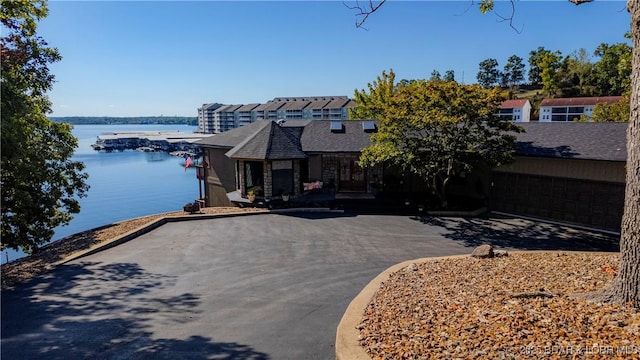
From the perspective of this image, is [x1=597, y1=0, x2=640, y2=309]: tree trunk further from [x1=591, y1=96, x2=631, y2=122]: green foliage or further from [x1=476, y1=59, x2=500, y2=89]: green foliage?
[x1=476, y1=59, x2=500, y2=89]: green foliage

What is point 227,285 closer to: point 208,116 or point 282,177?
point 282,177

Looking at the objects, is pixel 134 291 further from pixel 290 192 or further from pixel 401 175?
pixel 401 175

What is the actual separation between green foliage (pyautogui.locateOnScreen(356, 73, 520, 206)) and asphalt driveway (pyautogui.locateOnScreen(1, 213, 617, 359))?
2.82 meters

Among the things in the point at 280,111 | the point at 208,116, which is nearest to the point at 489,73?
the point at 280,111

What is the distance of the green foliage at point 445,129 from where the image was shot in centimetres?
1531

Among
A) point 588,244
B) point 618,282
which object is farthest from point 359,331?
point 588,244

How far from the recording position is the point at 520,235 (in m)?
13.7

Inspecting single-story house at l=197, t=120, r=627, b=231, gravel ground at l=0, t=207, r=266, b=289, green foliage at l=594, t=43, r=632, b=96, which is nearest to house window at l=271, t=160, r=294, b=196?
single-story house at l=197, t=120, r=627, b=231

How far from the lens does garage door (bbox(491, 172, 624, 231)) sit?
46.3ft

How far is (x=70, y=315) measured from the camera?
24.0 feet

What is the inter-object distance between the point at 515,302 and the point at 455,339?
1.56 m

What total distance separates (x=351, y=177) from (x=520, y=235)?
973cm

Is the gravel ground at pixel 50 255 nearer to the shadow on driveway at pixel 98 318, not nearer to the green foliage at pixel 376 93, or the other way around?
the shadow on driveway at pixel 98 318

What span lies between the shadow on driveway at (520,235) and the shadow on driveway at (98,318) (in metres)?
9.68
